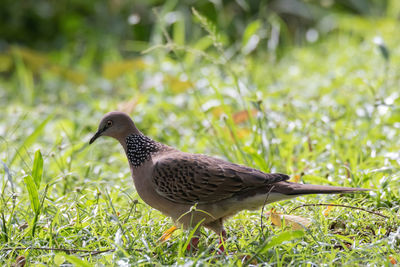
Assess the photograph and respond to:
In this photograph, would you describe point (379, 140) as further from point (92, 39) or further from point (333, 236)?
point (92, 39)

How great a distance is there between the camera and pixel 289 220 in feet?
10.3

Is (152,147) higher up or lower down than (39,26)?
lower down

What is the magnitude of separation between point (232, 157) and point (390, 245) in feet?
5.56

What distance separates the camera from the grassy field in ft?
9.62

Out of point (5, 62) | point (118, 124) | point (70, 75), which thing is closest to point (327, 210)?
point (118, 124)

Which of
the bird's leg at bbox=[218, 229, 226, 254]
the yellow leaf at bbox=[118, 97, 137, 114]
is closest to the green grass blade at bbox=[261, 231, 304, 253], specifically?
the bird's leg at bbox=[218, 229, 226, 254]

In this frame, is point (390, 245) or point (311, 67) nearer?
point (390, 245)

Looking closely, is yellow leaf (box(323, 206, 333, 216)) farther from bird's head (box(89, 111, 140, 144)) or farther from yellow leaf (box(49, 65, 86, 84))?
yellow leaf (box(49, 65, 86, 84))

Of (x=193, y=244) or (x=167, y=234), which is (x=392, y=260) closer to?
(x=193, y=244)

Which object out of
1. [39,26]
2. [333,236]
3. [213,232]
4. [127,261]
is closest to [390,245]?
[333,236]

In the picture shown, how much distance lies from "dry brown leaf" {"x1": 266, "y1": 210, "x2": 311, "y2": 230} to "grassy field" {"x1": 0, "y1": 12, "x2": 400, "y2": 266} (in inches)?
2.2

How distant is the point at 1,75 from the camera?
836 centimetres

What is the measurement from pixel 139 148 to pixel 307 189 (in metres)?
1.08

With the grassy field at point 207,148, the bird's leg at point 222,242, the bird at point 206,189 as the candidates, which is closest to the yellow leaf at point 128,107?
the grassy field at point 207,148
